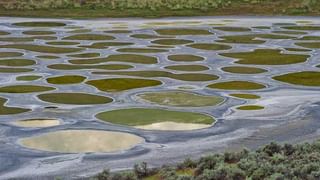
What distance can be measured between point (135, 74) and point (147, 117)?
29.8 feet

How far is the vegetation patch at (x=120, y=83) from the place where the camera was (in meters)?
29.1

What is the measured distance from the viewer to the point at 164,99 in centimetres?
2664

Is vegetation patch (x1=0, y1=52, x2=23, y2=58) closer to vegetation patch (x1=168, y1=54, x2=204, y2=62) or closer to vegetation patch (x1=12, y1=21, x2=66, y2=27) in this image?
vegetation patch (x1=168, y1=54, x2=204, y2=62)

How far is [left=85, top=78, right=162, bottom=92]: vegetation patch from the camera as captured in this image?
95.5 feet

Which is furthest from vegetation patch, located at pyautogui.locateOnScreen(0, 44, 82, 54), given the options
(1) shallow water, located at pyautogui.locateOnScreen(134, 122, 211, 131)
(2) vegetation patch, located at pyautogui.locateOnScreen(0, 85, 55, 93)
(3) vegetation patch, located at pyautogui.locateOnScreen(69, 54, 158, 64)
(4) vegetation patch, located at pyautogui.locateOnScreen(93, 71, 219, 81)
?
(1) shallow water, located at pyautogui.locateOnScreen(134, 122, 211, 131)

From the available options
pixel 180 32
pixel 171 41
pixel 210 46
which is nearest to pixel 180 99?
pixel 210 46

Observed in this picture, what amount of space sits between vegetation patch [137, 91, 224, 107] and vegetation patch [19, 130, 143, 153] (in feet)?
16.3

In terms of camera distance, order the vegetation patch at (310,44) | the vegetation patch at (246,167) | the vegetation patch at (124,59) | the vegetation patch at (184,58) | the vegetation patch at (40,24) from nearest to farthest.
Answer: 1. the vegetation patch at (246,167)
2. the vegetation patch at (124,59)
3. the vegetation patch at (184,58)
4. the vegetation patch at (310,44)
5. the vegetation patch at (40,24)

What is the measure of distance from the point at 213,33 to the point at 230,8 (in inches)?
590

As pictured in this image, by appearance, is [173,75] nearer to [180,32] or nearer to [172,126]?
[172,126]

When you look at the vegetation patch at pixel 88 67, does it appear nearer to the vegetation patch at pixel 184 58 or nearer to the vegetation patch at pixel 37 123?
the vegetation patch at pixel 184 58

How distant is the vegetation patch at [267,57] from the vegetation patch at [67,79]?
9287 mm

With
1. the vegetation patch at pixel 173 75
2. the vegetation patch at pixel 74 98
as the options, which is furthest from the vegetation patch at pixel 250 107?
the vegetation patch at pixel 173 75

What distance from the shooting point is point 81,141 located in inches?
811
